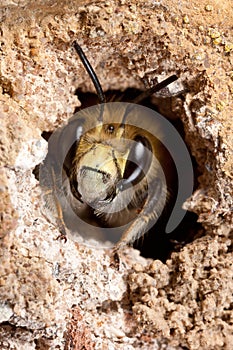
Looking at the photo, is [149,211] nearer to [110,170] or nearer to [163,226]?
[163,226]

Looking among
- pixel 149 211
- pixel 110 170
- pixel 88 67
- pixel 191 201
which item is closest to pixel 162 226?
pixel 149 211

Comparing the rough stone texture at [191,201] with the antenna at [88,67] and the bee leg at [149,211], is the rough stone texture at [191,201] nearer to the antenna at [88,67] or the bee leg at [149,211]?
the antenna at [88,67]

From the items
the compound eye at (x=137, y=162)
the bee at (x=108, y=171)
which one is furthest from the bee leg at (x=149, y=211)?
the compound eye at (x=137, y=162)

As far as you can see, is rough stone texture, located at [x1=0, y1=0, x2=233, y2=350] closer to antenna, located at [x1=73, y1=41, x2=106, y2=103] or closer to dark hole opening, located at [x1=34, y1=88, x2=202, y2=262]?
antenna, located at [x1=73, y1=41, x2=106, y2=103]

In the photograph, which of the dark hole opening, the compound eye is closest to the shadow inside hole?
the dark hole opening

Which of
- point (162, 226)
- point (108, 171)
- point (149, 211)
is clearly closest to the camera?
point (108, 171)

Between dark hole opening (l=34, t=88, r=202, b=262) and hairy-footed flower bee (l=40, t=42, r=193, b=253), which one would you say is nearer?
hairy-footed flower bee (l=40, t=42, r=193, b=253)

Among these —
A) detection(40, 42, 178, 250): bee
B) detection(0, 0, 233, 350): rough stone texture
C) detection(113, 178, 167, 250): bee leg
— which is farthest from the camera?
detection(113, 178, 167, 250): bee leg
